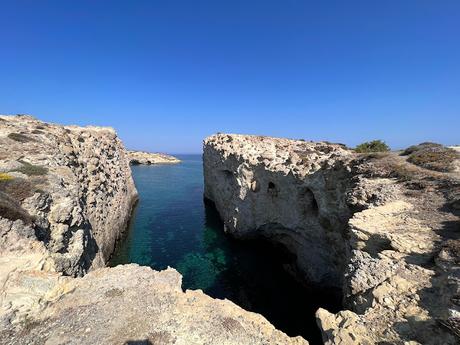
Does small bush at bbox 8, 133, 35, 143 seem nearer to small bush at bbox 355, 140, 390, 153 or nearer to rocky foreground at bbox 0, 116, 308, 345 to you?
rocky foreground at bbox 0, 116, 308, 345

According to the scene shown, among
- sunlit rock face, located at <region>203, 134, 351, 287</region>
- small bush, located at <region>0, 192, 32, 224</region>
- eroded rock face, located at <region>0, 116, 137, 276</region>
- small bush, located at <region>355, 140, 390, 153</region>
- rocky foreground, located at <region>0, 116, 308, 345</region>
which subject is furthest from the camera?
small bush, located at <region>355, 140, 390, 153</region>

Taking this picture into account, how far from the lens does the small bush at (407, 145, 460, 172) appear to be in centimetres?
1959

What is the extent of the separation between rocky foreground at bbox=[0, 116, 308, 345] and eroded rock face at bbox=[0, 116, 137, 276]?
0.07 meters

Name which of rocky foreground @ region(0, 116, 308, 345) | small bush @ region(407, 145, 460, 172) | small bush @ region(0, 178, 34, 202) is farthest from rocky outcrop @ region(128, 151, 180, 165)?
small bush @ region(407, 145, 460, 172)

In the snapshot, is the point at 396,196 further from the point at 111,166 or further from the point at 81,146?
the point at 111,166

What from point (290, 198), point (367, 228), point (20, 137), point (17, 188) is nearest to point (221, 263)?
point (290, 198)

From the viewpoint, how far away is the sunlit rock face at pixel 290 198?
23000mm

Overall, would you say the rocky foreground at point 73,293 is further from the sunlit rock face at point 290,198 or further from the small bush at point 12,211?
the sunlit rock face at point 290,198

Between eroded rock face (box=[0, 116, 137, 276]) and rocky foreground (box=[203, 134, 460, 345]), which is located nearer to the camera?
rocky foreground (box=[203, 134, 460, 345])

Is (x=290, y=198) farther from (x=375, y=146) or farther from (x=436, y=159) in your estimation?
(x=375, y=146)

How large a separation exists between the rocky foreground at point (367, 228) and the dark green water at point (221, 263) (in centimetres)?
186

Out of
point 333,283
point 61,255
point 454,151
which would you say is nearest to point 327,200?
point 333,283

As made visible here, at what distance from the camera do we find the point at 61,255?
15297mm

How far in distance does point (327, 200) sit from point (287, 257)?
1013cm
